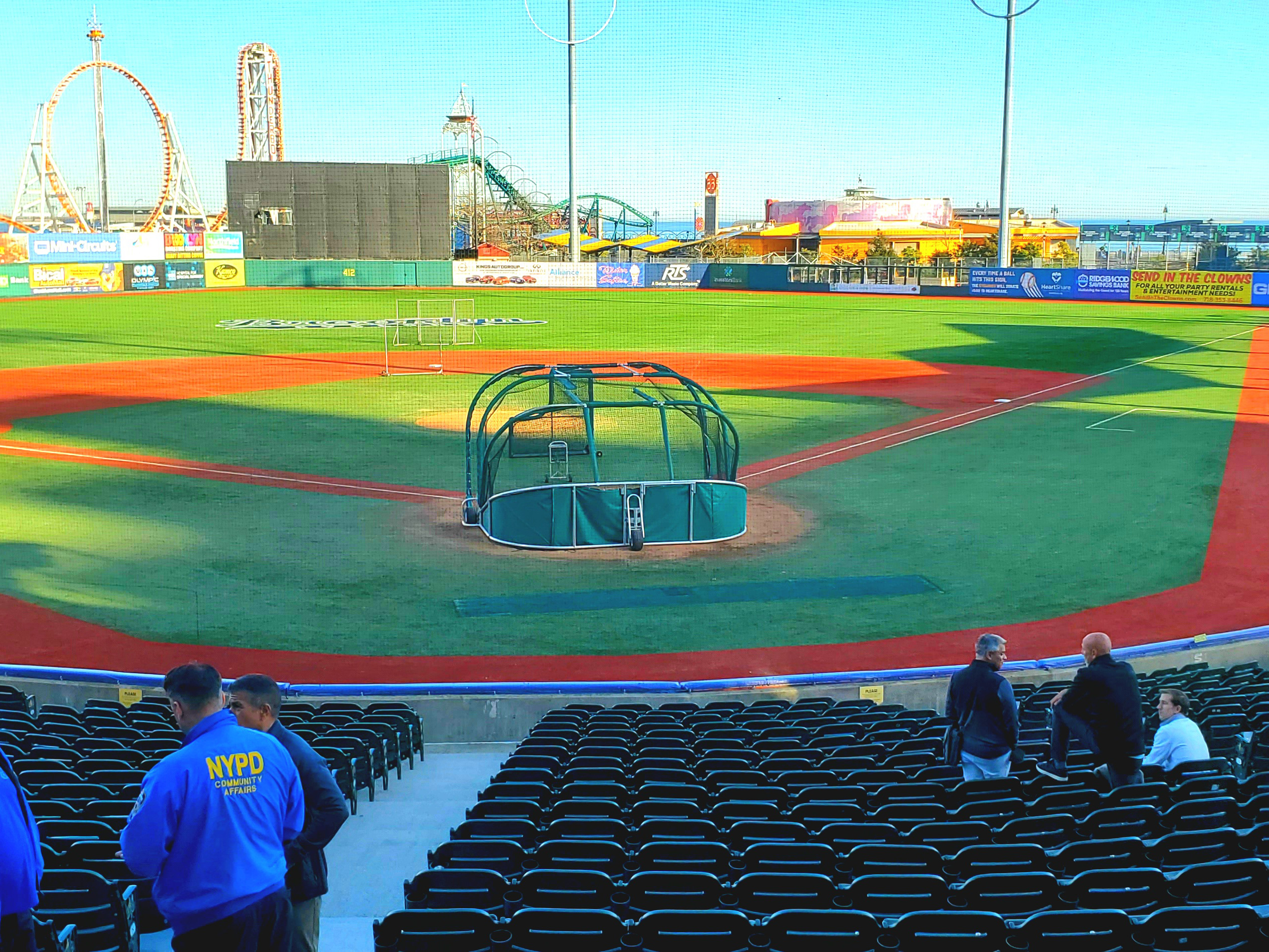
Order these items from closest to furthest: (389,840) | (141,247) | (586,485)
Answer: (389,840)
(586,485)
(141,247)

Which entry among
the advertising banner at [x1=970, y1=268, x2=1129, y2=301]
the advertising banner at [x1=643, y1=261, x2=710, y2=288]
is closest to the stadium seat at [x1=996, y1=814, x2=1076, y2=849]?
the advertising banner at [x1=970, y1=268, x2=1129, y2=301]

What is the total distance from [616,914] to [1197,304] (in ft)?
219

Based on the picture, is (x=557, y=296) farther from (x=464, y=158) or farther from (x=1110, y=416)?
(x=1110, y=416)

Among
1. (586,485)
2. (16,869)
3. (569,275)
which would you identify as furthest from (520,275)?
(16,869)

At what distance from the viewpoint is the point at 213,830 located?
13.4 feet

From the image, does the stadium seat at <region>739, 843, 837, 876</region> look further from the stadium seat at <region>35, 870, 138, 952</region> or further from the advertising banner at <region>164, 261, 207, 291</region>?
the advertising banner at <region>164, 261, 207, 291</region>

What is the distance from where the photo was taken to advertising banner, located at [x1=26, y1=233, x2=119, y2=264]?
6575 cm

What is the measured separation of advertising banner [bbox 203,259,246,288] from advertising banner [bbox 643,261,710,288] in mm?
24928

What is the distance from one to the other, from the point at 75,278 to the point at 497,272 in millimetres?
23733

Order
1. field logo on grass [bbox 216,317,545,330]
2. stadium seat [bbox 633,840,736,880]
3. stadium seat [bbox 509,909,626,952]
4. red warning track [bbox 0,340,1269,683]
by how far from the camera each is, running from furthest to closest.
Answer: field logo on grass [bbox 216,317,545,330] < red warning track [bbox 0,340,1269,683] < stadium seat [bbox 633,840,736,880] < stadium seat [bbox 509,909,626,952]

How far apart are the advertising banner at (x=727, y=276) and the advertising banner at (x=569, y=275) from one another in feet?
28.1

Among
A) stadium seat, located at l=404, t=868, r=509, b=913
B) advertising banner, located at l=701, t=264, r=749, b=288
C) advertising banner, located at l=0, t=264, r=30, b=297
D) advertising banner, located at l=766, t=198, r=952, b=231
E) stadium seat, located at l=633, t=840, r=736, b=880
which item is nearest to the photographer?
stadium seat, located at l=404, t=868, r=509, b=913

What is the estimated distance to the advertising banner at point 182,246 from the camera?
73688 mm

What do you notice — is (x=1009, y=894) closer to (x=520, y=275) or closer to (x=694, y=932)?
Result: (x=694, y=932)
